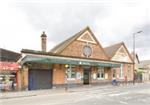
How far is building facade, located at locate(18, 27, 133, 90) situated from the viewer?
2750 cm

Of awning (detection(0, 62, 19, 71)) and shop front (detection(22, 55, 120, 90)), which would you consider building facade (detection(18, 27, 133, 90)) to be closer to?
shop front (detection(22, 55, 120, 90))

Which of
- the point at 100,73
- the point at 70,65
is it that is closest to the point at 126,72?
the point at 100,73

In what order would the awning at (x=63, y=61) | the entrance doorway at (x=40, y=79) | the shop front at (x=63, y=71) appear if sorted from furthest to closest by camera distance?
the entrance doorway at (x=40, y=79), the shop front at (x=63, y=71), the awning at (x=63, y=61)

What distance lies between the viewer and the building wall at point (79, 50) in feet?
105

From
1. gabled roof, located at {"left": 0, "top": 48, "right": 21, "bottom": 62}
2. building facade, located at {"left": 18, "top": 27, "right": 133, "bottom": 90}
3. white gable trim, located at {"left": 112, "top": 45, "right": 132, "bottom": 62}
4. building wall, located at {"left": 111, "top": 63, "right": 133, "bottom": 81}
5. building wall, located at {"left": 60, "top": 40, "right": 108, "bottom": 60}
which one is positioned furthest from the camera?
white gable trim, located at {"left": 112, "top": 45, "right": 132, "bottom": 62}

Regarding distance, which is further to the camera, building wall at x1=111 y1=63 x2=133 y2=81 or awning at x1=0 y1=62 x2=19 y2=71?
building wall at x1=111 y1=63 x2=133 y2=81

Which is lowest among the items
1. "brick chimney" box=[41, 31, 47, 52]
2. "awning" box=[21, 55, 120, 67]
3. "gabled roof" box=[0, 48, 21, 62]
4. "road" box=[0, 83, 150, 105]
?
"road" box=[0, 83, 150, 105]

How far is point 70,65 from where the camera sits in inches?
1243

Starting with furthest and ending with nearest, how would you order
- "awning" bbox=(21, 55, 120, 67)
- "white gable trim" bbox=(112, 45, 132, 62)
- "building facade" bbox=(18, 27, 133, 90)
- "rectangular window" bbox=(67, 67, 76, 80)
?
1. "white gable trim" bbox=(112, 45, 132, 62)
2. "rectangular window" bbox=(67, 67, 76, 80)
3. "building facade" bbox=(18, 27, 133, 90)
4. "awning" bbox=(21, 55, 120, 67)

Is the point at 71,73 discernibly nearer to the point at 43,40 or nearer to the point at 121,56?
the point at 43,40

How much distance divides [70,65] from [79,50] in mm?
3053

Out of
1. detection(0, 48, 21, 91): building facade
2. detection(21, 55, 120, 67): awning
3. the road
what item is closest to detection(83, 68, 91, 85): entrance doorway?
detection(21, 55, 120, 67): awning

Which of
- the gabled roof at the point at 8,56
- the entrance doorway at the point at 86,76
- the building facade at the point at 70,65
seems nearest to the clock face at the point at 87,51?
the building facade at the point at 70,65

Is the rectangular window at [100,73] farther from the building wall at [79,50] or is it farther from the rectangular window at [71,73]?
the rectangular window at [71,73]
